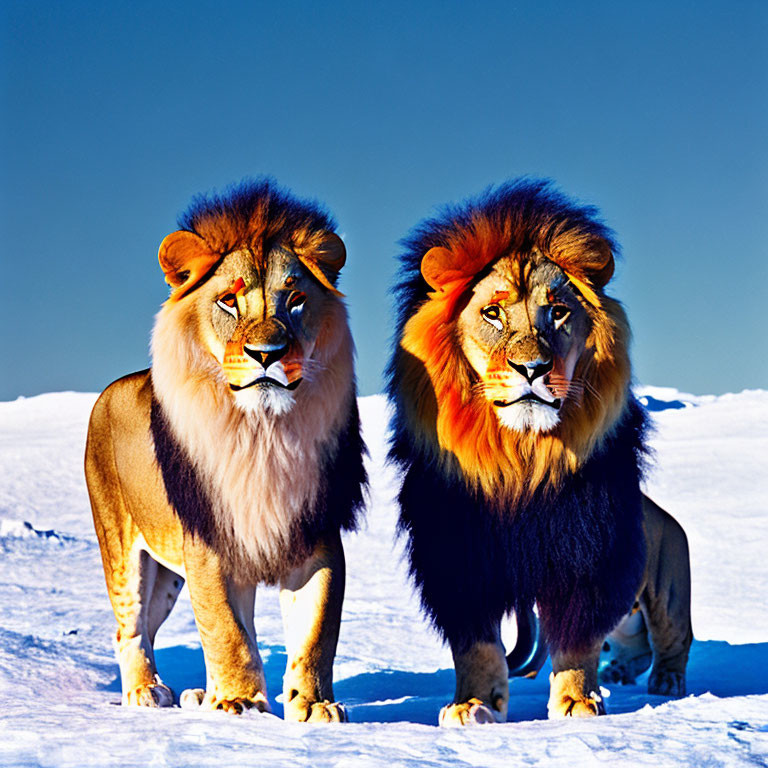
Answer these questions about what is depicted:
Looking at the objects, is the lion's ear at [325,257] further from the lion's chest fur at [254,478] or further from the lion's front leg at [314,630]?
the lion's front leg at [314,630]

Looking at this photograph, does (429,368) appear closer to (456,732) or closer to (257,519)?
(257,519)

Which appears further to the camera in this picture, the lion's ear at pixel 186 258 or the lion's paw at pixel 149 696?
the lion's paw at pixel 149 696

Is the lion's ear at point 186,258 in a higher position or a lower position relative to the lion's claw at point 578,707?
higher

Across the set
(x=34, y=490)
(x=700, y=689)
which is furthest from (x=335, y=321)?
(x=34, y=490)

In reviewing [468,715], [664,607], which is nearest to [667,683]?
[664,607]

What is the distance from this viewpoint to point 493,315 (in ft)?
10.3

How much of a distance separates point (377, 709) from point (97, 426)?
1.40 metres

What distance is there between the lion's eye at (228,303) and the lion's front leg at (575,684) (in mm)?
1338

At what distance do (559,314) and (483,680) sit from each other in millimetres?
1048

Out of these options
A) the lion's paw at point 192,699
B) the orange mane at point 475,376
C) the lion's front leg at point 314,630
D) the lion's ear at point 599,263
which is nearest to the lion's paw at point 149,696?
the lion's paw at point 192,699

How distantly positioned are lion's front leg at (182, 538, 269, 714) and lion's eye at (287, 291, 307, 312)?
2.42ft

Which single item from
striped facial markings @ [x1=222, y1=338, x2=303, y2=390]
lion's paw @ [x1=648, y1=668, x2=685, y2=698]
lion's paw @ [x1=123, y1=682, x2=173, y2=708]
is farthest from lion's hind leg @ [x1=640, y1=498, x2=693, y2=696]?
lion's paw @ [x1=123, y1=682, x2=173, y2=708]

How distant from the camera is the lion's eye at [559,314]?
10.3 feet

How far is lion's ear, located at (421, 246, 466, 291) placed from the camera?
3250 mm
